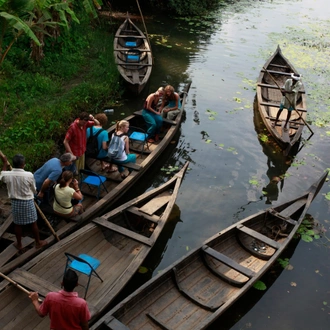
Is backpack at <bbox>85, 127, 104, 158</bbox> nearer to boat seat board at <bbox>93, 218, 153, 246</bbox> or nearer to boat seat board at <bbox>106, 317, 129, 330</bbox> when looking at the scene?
boat seat board at <bbox>93, 218, 153, 246</bbox>

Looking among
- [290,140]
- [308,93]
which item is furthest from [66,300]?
[308,93]

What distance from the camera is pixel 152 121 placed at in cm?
1075

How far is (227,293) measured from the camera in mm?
6852

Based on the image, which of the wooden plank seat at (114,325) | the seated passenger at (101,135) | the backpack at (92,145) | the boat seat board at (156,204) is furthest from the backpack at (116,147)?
the wooden plank seat at (114,325)

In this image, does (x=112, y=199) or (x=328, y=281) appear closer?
(x=328, y=281)

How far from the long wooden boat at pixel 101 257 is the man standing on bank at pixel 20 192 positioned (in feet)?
2.14

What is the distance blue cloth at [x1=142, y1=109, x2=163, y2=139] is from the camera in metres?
10.8

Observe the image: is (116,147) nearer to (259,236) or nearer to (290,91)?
(259,236)

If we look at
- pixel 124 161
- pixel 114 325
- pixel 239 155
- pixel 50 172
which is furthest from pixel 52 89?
pixel 114 325

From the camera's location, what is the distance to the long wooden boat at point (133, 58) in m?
13.6

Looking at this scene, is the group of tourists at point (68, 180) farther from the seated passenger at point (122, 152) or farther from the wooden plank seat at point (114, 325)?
the wooden plank seat at point (114, 325)

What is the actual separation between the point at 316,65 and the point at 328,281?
1399 centimetres

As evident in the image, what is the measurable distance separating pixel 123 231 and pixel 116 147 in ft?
7.80

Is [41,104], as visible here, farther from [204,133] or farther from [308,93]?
[308,93]
